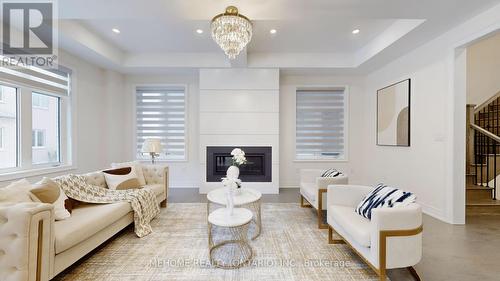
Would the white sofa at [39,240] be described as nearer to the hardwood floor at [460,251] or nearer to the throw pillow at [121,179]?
the throw pillow at [121,179]

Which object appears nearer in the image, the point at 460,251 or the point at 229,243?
the point at 460,251

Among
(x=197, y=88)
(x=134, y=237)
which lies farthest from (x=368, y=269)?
(x=197, y=88)

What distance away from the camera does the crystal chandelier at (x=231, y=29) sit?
2.60 meters

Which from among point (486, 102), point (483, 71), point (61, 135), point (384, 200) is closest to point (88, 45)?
point (61, 135)

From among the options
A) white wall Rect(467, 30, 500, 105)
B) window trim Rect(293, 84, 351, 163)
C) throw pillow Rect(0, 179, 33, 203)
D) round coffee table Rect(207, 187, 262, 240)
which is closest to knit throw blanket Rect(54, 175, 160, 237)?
throw pillow Rect(0, 179, 33, 203)

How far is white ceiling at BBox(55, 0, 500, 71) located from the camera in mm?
2662

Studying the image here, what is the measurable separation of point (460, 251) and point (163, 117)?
5847 millimetres

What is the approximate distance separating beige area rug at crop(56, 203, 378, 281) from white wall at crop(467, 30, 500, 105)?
499 centimetres

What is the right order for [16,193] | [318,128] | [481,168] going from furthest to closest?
1. [318,128]
2. [481,168]
3. [16,193]

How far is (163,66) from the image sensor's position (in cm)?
495

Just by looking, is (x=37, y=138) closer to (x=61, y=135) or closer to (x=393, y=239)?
(x=61, y=135)

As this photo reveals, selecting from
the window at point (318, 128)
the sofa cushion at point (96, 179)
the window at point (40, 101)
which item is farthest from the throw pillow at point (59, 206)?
the window at point (318, 128)

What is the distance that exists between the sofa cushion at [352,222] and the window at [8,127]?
4.64 metres

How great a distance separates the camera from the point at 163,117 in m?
5.70
